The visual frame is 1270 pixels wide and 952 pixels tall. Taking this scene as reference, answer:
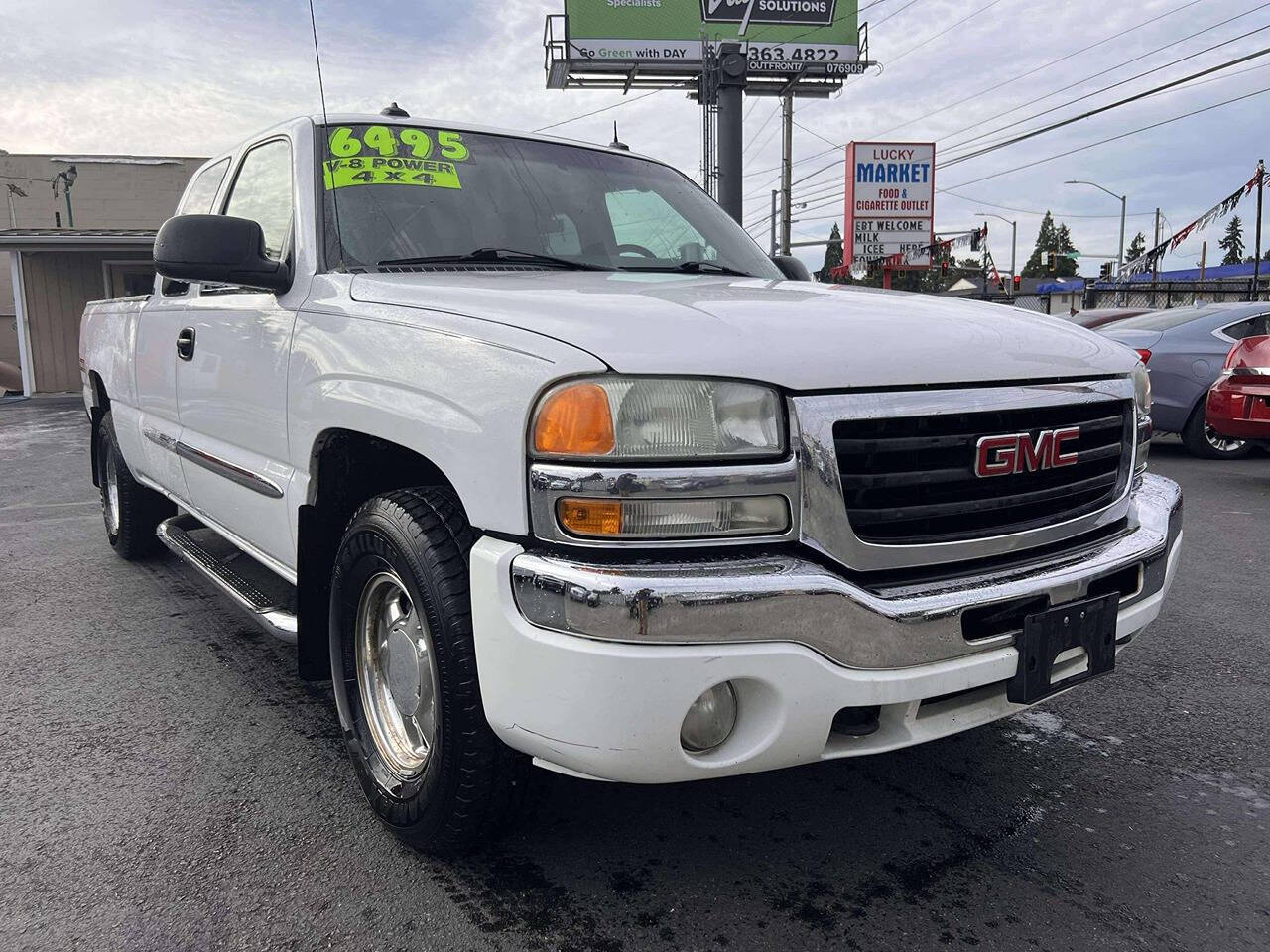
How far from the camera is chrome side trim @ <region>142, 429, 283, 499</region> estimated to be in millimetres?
3088

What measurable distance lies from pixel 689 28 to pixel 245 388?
85.5 feet

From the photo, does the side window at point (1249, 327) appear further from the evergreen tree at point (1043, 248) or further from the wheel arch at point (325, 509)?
the evergreen tree at point (1043, 248)

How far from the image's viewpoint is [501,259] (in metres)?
3.07

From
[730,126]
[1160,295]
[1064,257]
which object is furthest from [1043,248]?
[730,126]

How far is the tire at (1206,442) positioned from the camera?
30.0 ft

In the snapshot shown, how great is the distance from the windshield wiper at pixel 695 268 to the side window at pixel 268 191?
1106mm

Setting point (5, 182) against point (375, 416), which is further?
point (5, 182)

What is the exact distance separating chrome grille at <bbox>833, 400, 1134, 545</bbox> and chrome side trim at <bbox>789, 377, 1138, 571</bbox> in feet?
0.06

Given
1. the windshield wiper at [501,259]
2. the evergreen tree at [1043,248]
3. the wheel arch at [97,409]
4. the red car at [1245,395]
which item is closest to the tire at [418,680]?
the windshield wiper at [501,259]

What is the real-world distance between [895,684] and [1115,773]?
1.32 metres

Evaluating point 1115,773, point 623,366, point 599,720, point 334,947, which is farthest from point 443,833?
point 1115,773

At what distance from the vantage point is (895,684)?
77.9 inches

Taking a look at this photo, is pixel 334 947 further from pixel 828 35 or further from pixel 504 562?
pixel 828 35

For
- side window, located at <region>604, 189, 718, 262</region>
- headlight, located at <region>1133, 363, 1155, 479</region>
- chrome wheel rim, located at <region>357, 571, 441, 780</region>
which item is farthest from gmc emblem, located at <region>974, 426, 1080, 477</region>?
side window, located at <region>604, 189, 718, 262</region>
